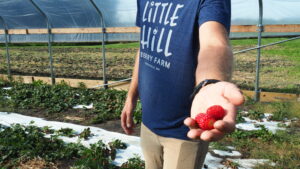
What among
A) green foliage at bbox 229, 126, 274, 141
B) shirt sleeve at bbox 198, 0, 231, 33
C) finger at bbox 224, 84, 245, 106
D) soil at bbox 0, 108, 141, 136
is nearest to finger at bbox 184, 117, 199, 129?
finger at bbox 224, 84, 245, 106

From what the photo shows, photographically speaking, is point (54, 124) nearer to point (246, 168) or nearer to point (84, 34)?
point (246, 168)

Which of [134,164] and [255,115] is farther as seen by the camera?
[255,115]

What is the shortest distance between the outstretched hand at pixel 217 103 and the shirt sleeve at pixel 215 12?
326 millimetres

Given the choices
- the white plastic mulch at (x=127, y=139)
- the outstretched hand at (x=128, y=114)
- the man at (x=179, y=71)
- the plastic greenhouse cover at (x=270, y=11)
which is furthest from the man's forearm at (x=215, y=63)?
the plastic greenhouse cover at (x=270, y=11)

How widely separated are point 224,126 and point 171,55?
2.10 ft

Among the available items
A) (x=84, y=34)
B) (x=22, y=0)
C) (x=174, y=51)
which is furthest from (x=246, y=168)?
(x=22, y=0)

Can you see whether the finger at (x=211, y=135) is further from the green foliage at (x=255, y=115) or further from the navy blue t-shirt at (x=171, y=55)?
the green foliage at (x=255, y=115)

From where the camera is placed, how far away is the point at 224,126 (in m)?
0.85

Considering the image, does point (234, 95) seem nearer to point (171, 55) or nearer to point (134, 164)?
point (171, 55)

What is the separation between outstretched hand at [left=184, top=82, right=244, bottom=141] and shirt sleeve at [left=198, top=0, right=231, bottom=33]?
1.07 feet

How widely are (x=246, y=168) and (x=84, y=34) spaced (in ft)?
19.0

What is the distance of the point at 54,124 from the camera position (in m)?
4.70

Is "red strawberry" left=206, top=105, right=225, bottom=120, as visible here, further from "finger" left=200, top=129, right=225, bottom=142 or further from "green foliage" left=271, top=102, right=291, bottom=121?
"green foliage" left=271, top=102, right=291, bottom=121

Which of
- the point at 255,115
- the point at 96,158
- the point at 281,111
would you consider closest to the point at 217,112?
the point at 96,158
